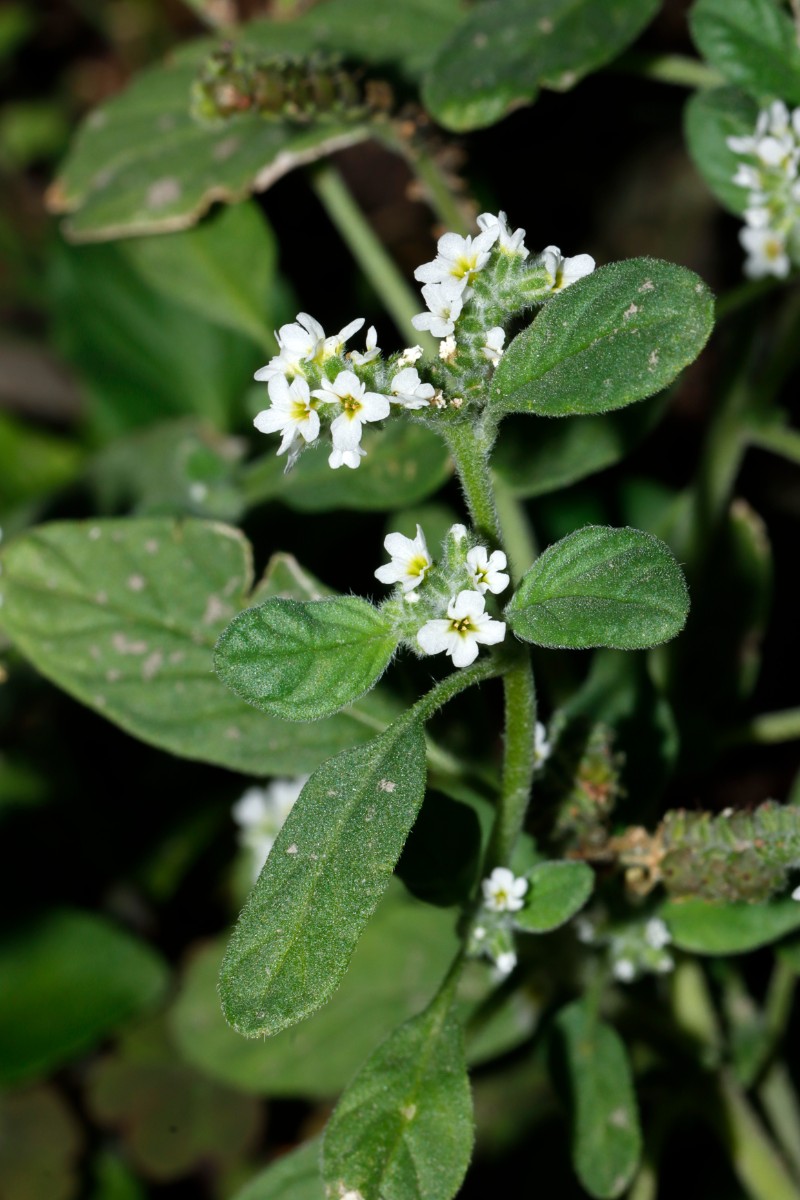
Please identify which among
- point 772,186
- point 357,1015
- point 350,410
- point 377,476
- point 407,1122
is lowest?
point 357,1015

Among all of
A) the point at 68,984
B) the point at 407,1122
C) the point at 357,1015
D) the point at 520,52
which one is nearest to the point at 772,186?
the point at 520,52

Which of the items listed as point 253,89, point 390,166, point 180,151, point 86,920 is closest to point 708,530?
point 253,89

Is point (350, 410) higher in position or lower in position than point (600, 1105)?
higher

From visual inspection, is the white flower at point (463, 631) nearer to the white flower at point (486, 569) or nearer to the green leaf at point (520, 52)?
the white flower at point (486, 569)

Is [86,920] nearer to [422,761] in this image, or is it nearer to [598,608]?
[422,761]

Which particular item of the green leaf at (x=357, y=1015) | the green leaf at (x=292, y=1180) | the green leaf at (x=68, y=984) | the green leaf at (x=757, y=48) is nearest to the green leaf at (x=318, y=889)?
the green leaf at (x=292, y=1180)

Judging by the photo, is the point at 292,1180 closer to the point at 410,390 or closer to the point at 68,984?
the point at 68,984

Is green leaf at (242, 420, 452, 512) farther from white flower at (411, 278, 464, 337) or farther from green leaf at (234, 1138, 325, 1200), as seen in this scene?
green leaf at (234, 1138, 325, 1200)

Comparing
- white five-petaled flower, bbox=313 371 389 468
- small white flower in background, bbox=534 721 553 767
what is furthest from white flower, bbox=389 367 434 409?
small white flower in background, bbox=534 721 553 767
